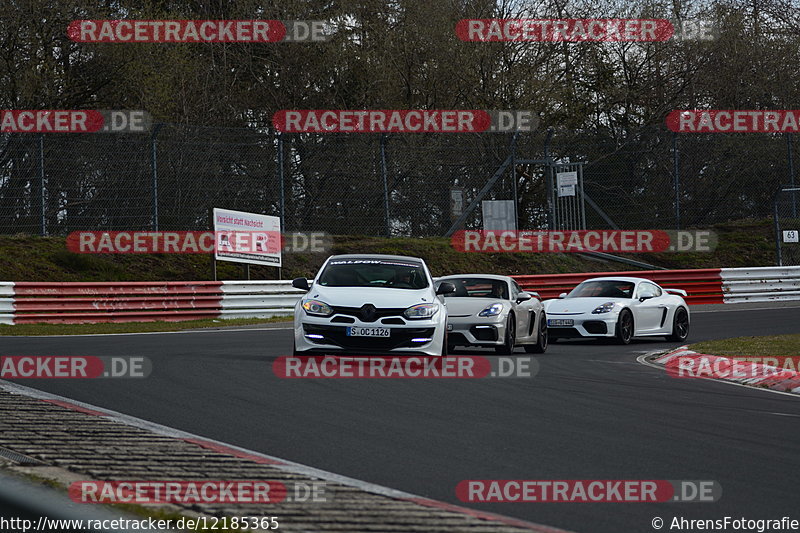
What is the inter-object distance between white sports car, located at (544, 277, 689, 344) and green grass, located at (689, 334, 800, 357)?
1.52 metres

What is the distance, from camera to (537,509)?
5.55 metres

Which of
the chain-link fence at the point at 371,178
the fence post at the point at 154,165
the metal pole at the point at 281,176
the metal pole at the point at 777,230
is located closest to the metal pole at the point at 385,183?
the chain-link fence at the point at 371,178

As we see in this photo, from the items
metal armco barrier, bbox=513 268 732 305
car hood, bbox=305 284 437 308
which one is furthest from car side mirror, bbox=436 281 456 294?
metal armco barrier, bbox=513 268 732 305

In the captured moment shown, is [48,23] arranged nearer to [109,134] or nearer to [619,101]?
[109,134]

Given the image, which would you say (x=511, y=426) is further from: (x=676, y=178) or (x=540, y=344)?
(x=676, y=178)

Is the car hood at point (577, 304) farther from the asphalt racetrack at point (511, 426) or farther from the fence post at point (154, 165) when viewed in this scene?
the fence post at point (154, 165)

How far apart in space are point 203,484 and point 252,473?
1.69ft

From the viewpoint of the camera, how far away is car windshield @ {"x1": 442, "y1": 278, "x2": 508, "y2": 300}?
16141 millimetres

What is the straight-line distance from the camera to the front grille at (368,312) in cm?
1295

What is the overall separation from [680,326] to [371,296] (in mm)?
8298

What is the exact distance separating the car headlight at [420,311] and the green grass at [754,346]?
4.36m

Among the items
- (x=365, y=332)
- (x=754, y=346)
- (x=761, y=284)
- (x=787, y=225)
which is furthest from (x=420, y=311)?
(x=787, y=225)

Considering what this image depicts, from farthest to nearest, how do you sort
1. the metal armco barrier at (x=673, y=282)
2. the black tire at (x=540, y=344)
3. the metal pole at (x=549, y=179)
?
the metal pole at (x=549, y=179) → the metal armco barrier at (x=673, y=282) → the black tire at (x=540, y=344)

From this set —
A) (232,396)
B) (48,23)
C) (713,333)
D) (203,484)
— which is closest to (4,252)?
(48,23)
